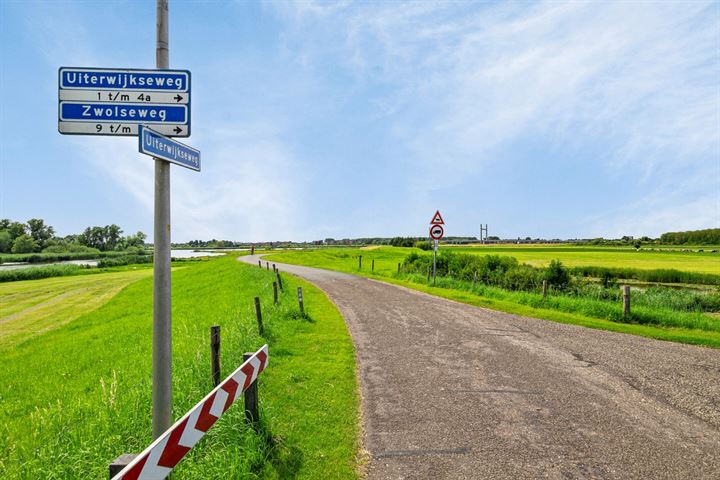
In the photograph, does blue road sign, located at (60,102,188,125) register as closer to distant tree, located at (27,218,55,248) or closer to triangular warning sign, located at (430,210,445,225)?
triangular warning sign, located at (430,210,445,225)

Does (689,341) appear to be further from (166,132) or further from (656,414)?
(166,132)

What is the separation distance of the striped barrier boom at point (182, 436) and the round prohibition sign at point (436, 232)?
18.9 meters

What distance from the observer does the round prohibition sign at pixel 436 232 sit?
22295 mm

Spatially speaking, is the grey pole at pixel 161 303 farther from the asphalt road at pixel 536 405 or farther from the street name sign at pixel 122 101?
the asphalt road at pixel 536 405

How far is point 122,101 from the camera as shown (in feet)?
11.6

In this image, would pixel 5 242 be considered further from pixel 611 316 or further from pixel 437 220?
pixel 611 316

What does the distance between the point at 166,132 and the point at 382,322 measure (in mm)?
9841

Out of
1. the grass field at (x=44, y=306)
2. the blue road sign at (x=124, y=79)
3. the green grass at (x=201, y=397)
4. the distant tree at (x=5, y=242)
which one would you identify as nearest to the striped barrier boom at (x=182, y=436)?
the green grass at (x=201, y=397)

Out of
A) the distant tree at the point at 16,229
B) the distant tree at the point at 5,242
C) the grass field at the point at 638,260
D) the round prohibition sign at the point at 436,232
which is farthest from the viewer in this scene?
the distant tree at the point at 16,229

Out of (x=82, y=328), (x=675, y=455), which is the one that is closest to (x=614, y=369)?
(x=675, y=455)

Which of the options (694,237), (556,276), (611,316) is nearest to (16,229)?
(556,276)

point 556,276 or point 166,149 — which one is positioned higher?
point 166,149

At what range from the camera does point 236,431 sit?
467 cm

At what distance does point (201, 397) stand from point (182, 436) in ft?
9.53
